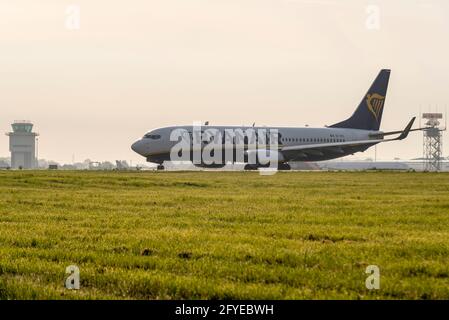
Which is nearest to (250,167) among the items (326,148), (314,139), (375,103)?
(314,139)

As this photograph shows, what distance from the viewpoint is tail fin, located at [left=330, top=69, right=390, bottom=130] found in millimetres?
87562

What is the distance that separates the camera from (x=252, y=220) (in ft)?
60.9

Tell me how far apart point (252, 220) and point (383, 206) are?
6.85 metres

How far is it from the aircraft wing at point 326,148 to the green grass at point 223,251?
5580cm

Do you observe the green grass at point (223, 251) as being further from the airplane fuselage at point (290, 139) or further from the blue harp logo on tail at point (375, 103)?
the blue harp logo on tail at point (375, 103)

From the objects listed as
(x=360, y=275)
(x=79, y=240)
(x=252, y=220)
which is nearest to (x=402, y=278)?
(x=360, y=275)

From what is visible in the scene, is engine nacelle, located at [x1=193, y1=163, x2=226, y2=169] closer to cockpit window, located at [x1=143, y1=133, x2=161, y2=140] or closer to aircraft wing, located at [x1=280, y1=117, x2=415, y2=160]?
cockpit window, located at [x1=143, y1=133, x2=161, y2=140]

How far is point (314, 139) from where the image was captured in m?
81.4

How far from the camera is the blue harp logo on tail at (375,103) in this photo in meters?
87.6

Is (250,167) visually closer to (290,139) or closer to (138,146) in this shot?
(290,139)

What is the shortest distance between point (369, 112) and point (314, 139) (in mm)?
10889

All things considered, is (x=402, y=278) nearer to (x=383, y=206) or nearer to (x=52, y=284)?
(x=52, y=284)
